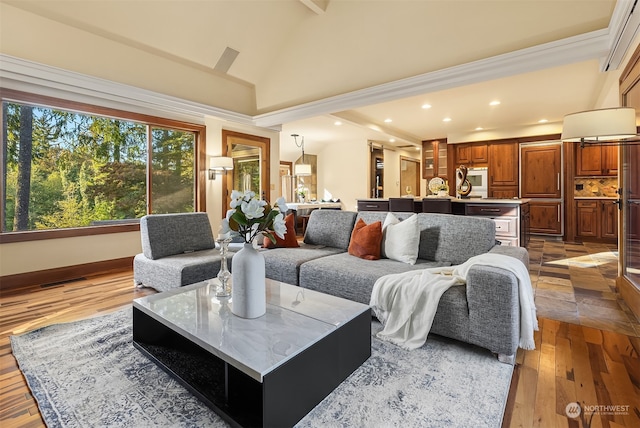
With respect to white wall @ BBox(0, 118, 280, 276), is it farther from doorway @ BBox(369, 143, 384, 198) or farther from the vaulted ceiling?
doorway @ BBox(369, 143, 384, 198)

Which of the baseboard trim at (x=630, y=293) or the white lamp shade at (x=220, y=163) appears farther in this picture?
the white lamp shade at (x=220, y=163)

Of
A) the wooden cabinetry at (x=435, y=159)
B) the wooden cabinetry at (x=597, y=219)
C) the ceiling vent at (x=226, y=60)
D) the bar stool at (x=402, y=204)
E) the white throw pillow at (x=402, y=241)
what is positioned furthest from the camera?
the wooden cabinetry at (x=435, y=159)

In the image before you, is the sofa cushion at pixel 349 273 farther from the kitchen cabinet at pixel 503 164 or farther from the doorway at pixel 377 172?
the doorway at pixel 377 172

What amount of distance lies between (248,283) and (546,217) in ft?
A: 24.6

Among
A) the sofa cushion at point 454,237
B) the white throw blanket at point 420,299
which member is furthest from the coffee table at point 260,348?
the sofa cushion at point 454,237

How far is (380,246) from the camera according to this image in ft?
9.59

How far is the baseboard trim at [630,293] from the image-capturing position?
2.52 meters

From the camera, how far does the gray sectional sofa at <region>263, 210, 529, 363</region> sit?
179 centimetres

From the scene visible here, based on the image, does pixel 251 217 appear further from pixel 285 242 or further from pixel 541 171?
pixel 541 171

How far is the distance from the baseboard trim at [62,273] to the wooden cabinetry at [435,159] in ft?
23.4

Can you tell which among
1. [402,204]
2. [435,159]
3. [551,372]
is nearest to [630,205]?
[551,372]

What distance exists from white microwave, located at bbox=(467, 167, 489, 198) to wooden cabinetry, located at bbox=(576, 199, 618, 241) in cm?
180

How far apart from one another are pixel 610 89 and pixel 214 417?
6109mm

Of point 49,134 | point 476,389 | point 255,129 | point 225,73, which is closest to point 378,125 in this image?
point 255,129
